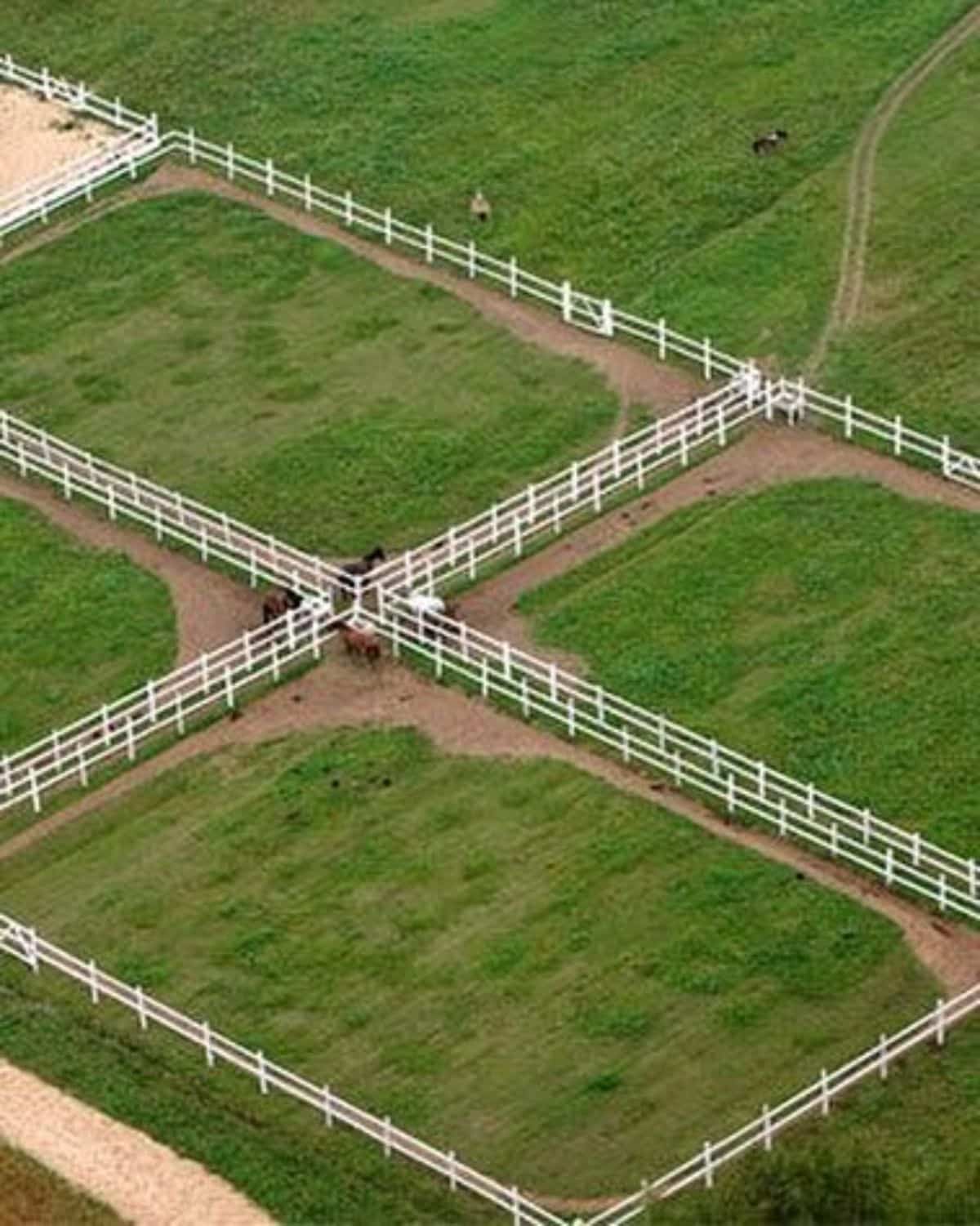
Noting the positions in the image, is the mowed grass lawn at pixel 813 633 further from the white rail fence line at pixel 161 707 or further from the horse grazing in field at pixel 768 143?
the horse grazing in field at pixel 768 143

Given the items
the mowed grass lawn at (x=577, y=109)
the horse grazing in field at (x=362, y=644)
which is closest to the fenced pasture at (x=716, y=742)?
the horse grazing in field at (x=362, y=644)

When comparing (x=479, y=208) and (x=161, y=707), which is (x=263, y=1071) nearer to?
(x=161, y=707)

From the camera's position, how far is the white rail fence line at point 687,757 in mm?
107188

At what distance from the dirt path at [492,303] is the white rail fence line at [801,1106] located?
83.5 feet

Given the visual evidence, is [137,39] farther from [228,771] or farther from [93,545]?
[228,771]

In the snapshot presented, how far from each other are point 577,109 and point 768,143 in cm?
557

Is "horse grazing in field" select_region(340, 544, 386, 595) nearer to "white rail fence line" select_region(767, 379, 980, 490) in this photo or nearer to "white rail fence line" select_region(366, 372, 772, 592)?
"white rail fence line" select_region(366, 372, 772, 592)

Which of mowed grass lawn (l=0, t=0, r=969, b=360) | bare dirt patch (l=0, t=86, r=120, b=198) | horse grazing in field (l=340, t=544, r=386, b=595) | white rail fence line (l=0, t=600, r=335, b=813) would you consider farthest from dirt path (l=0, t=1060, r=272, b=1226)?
bare dirt patch (l=0, t=86, r=120, b=198)

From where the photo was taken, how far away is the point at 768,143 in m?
136

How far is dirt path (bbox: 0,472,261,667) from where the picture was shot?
118062 millimetres

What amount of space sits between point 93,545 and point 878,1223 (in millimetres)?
36078

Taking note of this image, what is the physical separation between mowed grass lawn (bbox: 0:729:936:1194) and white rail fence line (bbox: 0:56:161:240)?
27.5 m

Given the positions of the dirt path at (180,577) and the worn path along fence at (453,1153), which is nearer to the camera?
the worn path along fence at (453,1153)

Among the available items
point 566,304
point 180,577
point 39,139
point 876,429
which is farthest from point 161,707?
point 39,139
